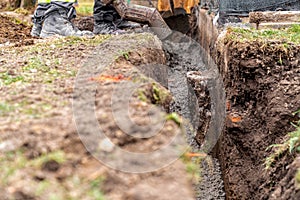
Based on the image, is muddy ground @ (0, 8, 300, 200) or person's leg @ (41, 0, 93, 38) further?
person's leg @ (41, 0, 93, 38)

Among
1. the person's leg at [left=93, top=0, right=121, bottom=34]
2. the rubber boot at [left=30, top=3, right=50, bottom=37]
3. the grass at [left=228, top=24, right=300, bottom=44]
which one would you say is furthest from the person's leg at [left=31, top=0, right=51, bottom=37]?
Result: the grass at [left=228, top=24, right=300, bottom=44]

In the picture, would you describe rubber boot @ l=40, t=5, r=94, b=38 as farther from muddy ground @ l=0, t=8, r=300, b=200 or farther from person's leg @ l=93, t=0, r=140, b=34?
muddy ground @ l=0, t=8, r=300, b=200

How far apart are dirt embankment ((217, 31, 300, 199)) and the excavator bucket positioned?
4906 mm

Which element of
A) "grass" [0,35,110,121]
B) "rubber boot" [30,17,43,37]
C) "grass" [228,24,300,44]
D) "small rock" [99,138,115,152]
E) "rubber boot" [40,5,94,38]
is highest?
"small rock" [99,138,115,152]

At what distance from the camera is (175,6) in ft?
32.5

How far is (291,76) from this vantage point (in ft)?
14.0

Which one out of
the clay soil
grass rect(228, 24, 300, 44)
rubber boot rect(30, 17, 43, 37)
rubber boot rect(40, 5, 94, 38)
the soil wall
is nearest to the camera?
the clay soil

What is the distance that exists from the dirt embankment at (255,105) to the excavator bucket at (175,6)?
491cm

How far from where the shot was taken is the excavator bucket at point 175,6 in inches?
390

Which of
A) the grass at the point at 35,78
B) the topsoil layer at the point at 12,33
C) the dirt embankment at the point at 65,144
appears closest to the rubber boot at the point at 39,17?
the topsoil layer at the point at 12,33

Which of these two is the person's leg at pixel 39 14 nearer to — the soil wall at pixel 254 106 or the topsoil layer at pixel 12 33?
the topsoil layer at pixel 12 33

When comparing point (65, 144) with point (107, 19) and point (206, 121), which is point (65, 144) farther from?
point (107, 19)

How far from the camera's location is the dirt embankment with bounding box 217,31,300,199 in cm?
407

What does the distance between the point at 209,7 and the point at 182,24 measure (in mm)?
1137
